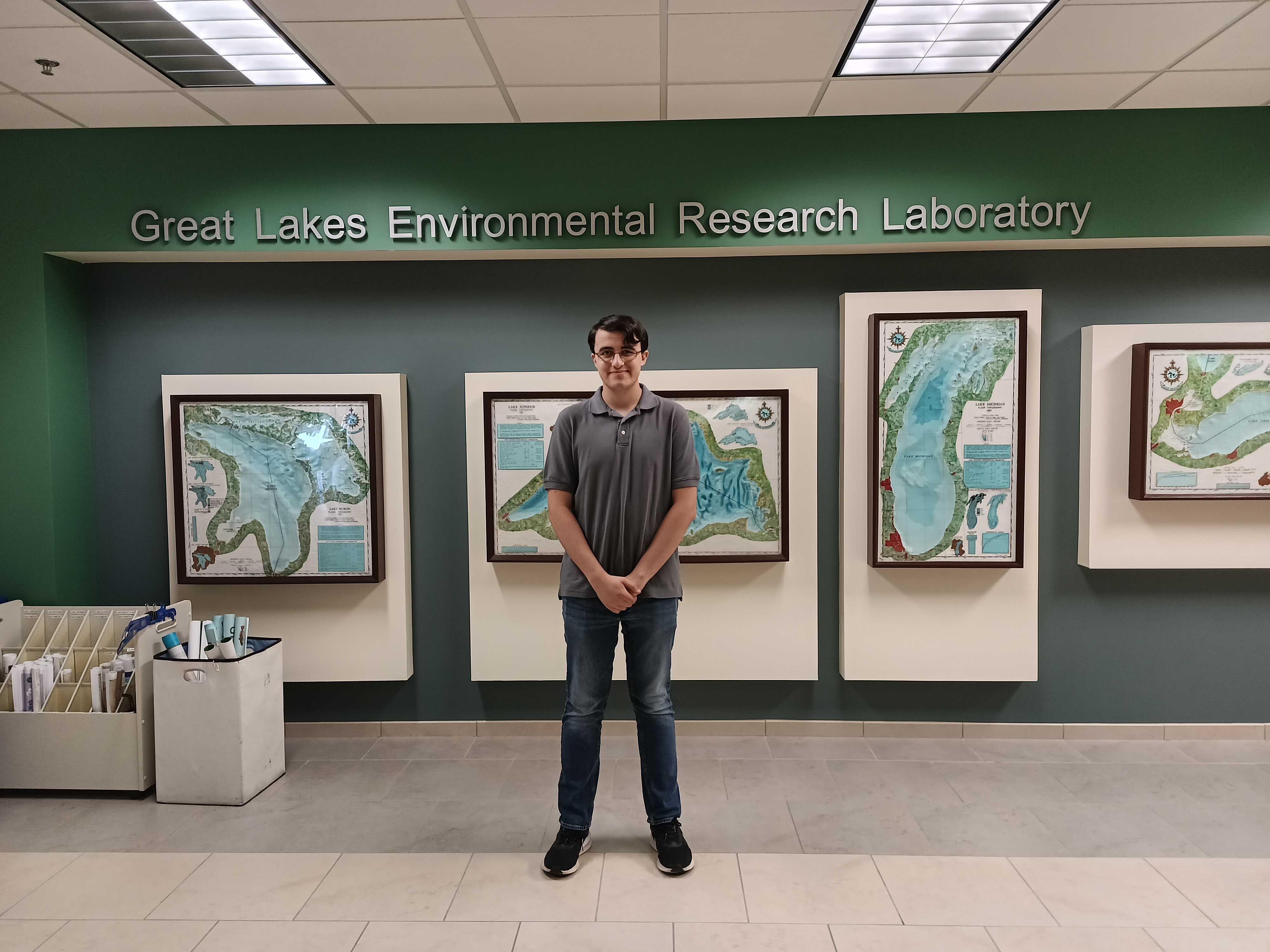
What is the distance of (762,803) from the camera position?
342 centimetres

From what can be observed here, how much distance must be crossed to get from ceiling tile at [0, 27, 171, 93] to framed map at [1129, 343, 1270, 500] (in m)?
4.71

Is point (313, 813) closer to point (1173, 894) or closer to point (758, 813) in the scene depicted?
point (758, 813)

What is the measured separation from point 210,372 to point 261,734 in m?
1.88

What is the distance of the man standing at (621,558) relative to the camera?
279 cm

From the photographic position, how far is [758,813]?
3320mm

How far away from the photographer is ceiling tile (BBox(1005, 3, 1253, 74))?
298 centimetres

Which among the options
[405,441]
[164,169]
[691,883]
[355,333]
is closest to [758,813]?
[691,883]

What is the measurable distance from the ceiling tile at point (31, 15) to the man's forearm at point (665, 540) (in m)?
2.84

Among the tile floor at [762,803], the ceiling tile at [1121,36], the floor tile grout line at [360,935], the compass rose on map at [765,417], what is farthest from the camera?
the compass rose on map at [765,417]

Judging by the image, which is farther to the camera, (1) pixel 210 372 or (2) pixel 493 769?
(1) pixel 210 372

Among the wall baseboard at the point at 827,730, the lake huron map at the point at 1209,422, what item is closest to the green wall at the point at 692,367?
the wall baseboard at the point at 827,730

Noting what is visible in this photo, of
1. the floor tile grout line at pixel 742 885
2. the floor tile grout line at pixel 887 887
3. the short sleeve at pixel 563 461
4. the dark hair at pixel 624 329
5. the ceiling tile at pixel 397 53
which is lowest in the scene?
the floor tile grout line at pixel 887 887

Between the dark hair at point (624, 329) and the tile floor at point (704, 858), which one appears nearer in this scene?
the tile floor at point (704, 858)

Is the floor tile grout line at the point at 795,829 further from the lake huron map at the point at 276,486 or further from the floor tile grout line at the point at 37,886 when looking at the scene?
the floor tile grout line at the point at 37,886
